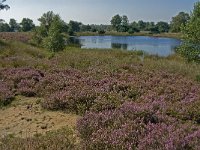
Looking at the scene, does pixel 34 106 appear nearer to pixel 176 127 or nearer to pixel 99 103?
pixel 99 103

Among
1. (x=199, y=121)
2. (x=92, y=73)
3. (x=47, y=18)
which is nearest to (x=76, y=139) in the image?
(x=199, y=121)

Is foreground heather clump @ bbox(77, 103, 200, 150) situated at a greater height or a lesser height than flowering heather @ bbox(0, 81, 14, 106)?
greater

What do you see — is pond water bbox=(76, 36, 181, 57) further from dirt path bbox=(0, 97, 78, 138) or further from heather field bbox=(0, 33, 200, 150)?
dirt path bbox=(0, 97, 78, 138)

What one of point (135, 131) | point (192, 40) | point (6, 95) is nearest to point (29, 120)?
point (6, 95)

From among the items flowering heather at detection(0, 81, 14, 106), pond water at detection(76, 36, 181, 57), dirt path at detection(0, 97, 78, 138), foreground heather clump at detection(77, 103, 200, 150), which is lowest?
pond water at detection(76, 36, 181, 57)

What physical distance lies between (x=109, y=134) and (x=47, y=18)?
69.2m

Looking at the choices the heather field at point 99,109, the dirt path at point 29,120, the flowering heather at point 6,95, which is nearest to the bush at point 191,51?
the heather field at point 99,109

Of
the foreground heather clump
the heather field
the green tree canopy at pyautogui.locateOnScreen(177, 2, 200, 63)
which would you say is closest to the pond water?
the green tree canopy at pyautogui.locateOnScreen(177, 2, 200, 63)

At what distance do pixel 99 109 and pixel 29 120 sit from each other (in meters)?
2.02

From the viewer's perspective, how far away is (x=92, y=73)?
14.4 metres

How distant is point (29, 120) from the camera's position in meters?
9.75

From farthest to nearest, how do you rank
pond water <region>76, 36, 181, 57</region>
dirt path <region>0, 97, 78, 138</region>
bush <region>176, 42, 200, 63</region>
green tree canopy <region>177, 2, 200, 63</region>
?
pond water <region>76, 36, 181, 57</region>, bush <region>176, 42, 200, 63</region>, green tree canopy <region>177, 2, 200, 63</region>, dirt path <region>0, 97, 78, 138</region>

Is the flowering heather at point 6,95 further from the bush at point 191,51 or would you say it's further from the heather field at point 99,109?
the bush at point 191,51

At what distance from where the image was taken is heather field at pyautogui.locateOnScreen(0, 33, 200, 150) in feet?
22.7
